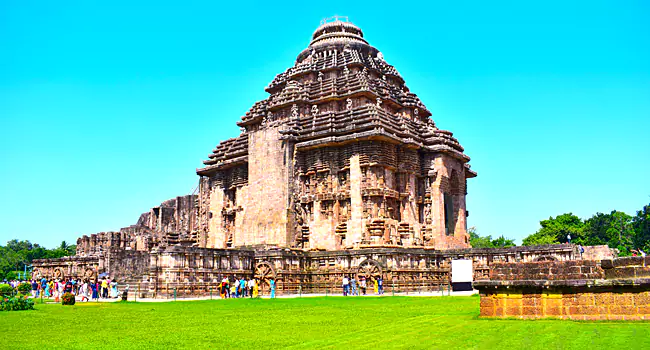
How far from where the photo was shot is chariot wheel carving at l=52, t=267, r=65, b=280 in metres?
52.5

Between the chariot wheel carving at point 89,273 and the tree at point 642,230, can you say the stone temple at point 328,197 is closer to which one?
the chariot wheel carving at point 89,273

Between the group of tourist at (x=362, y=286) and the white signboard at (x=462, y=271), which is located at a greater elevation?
the white signboard at (x=462, y=271)

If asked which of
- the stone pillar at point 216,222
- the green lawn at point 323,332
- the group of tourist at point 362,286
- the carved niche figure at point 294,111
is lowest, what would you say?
the group of tourist at point 362,286

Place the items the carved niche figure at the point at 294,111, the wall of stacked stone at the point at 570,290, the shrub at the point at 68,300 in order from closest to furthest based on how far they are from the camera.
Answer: the wall of stacked stone at the point at 570,290, the shrub at the point at 68,300, the carved niche figure at the point at 294,111

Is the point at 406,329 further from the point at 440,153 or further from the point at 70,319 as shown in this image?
the point at 440,153

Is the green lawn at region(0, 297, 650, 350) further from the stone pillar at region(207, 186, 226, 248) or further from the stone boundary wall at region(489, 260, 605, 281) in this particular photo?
the stone pillar at region(207, 186, 226, 248)

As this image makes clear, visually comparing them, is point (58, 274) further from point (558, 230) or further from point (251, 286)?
point (558, 230)

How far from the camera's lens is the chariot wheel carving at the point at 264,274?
37.3 metres

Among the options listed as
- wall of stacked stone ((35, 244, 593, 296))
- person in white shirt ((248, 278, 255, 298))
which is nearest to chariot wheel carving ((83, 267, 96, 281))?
wall of stacked stone ((35, 244, 593, 296))

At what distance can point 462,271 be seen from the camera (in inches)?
1396

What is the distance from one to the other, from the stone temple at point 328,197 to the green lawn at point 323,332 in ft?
50.5

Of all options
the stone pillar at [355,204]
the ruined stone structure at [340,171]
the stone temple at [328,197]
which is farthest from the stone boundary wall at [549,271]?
the stone pillar at [355,204]

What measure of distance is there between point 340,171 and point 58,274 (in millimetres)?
28674

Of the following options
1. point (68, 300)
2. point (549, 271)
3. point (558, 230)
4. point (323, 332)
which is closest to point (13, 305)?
point (68, 300)
